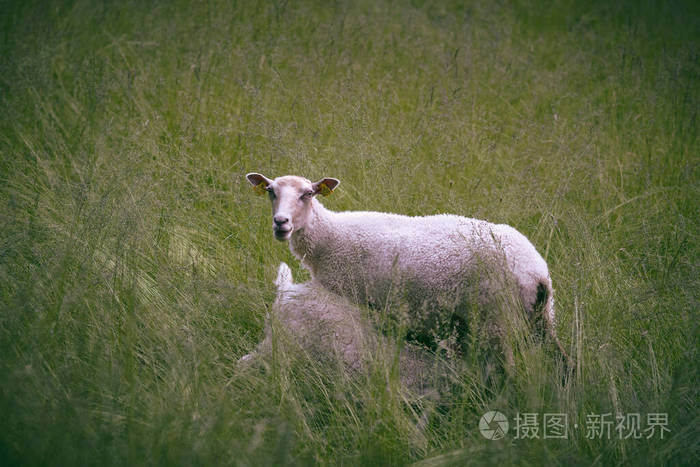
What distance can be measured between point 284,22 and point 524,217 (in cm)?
394

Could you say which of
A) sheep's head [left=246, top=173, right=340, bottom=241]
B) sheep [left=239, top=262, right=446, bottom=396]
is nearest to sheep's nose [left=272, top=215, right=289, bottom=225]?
sheep's head [left=246, top=173, right=340, bottom=241]

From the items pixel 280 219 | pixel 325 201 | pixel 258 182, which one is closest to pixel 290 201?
pixel 280 219

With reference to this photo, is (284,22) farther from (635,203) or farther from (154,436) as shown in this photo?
(154,436)

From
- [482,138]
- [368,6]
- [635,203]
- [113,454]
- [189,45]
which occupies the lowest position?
[113,454]

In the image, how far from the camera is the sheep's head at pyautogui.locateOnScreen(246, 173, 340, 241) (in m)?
2.83

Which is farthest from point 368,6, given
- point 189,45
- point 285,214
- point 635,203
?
point 285,214

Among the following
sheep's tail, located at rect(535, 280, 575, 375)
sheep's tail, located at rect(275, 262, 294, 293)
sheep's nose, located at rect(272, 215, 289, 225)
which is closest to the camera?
sheep's tail, located at rect(535, 280, 575, 375)

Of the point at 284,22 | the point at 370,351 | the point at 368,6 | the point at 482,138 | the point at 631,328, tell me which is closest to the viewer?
the point at 370,351

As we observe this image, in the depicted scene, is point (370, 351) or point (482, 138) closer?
point (370, 351)

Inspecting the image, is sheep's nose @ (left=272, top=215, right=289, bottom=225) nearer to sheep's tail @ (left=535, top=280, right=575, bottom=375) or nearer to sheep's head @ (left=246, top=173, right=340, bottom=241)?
sheep's head @ (left=246, top=173, right=340, bottom=241)

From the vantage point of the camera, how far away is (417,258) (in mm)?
2838

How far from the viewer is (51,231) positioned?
116 inches

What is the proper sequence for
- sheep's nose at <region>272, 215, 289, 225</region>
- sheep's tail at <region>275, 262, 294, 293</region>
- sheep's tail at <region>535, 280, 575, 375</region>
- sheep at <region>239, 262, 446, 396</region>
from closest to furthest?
1. sheep at <region>239, 262, 446, 396</region>
2. sheep's tail at <region>535, 280, 575, 375</region>
3. sheep's nose at <region>272, 215, 289, 225</region>
4. sheep's tail at <region>275, 262, 294, 293</region>

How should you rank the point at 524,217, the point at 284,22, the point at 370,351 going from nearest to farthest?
the point at 370,351 < the point at 524,217 < the point at 284,22
